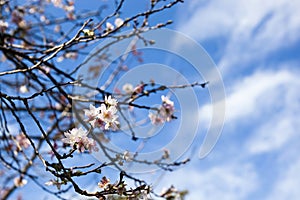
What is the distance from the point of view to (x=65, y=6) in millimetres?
3377

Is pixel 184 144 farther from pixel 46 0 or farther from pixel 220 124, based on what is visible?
pixel 46 0

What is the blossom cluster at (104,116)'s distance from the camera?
1330 mm

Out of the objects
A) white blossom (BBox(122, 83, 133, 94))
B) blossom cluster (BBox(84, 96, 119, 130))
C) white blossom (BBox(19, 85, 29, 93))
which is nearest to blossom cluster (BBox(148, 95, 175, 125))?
white blossom (BBox(122, 83, 133, 94))

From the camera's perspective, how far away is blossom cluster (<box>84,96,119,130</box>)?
4.36 feet

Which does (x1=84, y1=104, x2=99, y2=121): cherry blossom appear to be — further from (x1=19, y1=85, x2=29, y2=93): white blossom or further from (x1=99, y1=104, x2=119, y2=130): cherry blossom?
(x1=19, y1=85, x2=29, y2=93): white blossom

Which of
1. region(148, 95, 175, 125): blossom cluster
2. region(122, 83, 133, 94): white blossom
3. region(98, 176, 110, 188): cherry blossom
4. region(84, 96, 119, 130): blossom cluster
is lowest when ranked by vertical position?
region(98, 176, 110, 188): cherry blossom

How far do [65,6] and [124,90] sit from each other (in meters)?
1.35

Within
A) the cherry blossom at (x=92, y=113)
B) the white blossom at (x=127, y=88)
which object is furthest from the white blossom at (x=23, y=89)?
the cherry blossom at (x=92, y=113)

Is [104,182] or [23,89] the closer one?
[104,182]

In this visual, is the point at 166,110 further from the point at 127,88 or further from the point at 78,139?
the point at 78,139

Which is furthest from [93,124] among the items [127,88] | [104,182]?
[127,88]

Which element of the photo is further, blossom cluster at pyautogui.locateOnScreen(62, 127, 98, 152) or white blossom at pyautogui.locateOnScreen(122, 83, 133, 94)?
white blossom at pyautogui.locateOnScreen(122, 83, 133, 94)

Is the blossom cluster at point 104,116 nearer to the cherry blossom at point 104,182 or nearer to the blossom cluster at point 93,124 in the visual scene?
the blossom cluster at point 93,124

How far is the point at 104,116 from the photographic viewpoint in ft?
4.40
